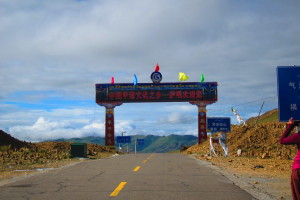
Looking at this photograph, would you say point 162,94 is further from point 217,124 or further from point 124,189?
point 124,189

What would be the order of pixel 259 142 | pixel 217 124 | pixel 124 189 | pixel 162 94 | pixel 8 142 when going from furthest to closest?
pixel 162 94
pixel 259 142
pixel 8 142
pixel 217 124
pixel 124 189

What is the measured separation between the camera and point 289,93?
10.8 meters

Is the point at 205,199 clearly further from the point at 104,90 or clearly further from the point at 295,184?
the point at 104,90

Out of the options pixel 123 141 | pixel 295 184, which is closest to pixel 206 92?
pixel 123 141

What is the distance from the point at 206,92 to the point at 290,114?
40.1 meters

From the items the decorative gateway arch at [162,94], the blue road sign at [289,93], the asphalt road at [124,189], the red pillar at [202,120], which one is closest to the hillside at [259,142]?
the red pillar at [202,120]

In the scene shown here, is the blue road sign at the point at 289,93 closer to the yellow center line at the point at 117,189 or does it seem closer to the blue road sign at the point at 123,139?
the yellow center line at the point at 117,189

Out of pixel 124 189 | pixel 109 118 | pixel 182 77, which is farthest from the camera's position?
pixel 182 77

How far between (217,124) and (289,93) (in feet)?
54.6

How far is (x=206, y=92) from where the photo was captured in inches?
1994

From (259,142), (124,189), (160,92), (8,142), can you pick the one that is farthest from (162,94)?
(124,189)

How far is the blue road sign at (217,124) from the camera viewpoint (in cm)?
2723

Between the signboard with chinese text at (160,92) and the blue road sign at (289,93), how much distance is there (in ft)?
130

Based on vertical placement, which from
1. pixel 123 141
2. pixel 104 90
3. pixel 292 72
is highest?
pixel 104 90
